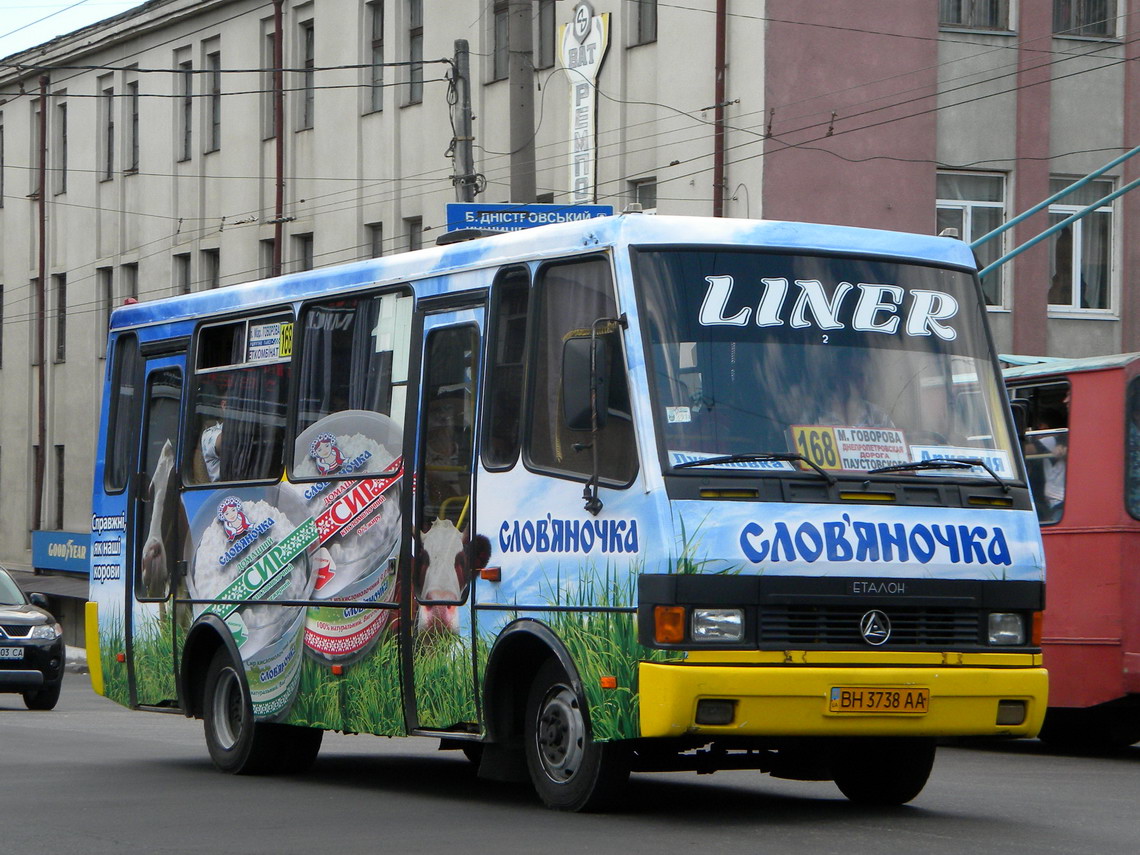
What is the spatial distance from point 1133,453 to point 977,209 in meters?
15.6

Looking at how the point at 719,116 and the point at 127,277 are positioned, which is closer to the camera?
the point at 719,116

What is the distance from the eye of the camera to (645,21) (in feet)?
101

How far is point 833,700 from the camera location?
9.61 metres

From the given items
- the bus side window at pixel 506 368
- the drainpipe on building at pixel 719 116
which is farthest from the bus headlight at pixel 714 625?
the drainpipe on building at pixel 719 116

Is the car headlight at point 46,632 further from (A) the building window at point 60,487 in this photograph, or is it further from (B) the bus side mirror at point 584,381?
(A) the building window at point 60,487

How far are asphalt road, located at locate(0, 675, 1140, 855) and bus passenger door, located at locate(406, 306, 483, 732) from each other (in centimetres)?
61

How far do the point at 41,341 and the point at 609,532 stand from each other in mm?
39152

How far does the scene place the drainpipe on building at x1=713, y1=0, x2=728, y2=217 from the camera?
95.3ft

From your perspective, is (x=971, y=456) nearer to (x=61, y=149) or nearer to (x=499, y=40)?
(x=499, y=40)

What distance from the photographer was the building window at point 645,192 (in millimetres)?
30703

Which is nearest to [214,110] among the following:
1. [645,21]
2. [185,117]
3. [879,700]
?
[185,117]

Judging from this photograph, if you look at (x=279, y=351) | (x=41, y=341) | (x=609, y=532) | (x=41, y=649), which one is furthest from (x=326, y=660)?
(x=41, y=341)

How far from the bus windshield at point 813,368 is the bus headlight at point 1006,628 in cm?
68

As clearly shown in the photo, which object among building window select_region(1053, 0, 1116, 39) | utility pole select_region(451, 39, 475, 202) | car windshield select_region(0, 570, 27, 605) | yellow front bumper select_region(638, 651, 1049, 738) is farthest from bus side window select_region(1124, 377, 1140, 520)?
building window select_region(1053, 0, 1116, 39)
